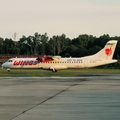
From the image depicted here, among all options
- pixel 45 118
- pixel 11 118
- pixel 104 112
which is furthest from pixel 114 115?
pixel 11 118

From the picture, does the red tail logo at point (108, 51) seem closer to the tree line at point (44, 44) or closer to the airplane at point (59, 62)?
the airplane at point (59, 62)

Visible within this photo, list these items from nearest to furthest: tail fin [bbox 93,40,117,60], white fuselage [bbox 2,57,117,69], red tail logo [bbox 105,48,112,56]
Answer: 1. white fuselage [bbox 2,57,117,69]
2. tail fin [bbox 93,40,117,60]
3. red tail logo [bbox 105,48,112,56]

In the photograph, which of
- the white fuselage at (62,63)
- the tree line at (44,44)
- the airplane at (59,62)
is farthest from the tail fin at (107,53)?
the tree line at (44,44)

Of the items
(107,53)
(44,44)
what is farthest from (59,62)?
(44,44)

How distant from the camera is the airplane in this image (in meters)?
74.5

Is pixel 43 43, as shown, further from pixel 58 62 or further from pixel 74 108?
pixel 74 108

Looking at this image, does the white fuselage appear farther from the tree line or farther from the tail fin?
the tree line

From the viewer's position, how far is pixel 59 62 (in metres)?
76.1

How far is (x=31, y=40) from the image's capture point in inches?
7367

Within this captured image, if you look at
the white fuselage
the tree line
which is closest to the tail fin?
the white fuselage

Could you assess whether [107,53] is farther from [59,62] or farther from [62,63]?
[59,62]

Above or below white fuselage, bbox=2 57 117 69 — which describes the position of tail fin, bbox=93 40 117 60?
above

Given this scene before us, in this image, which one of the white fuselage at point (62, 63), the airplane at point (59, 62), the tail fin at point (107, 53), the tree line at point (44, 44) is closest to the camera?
the white fuselage at point (62, 63)

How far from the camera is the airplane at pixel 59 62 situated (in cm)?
7450
